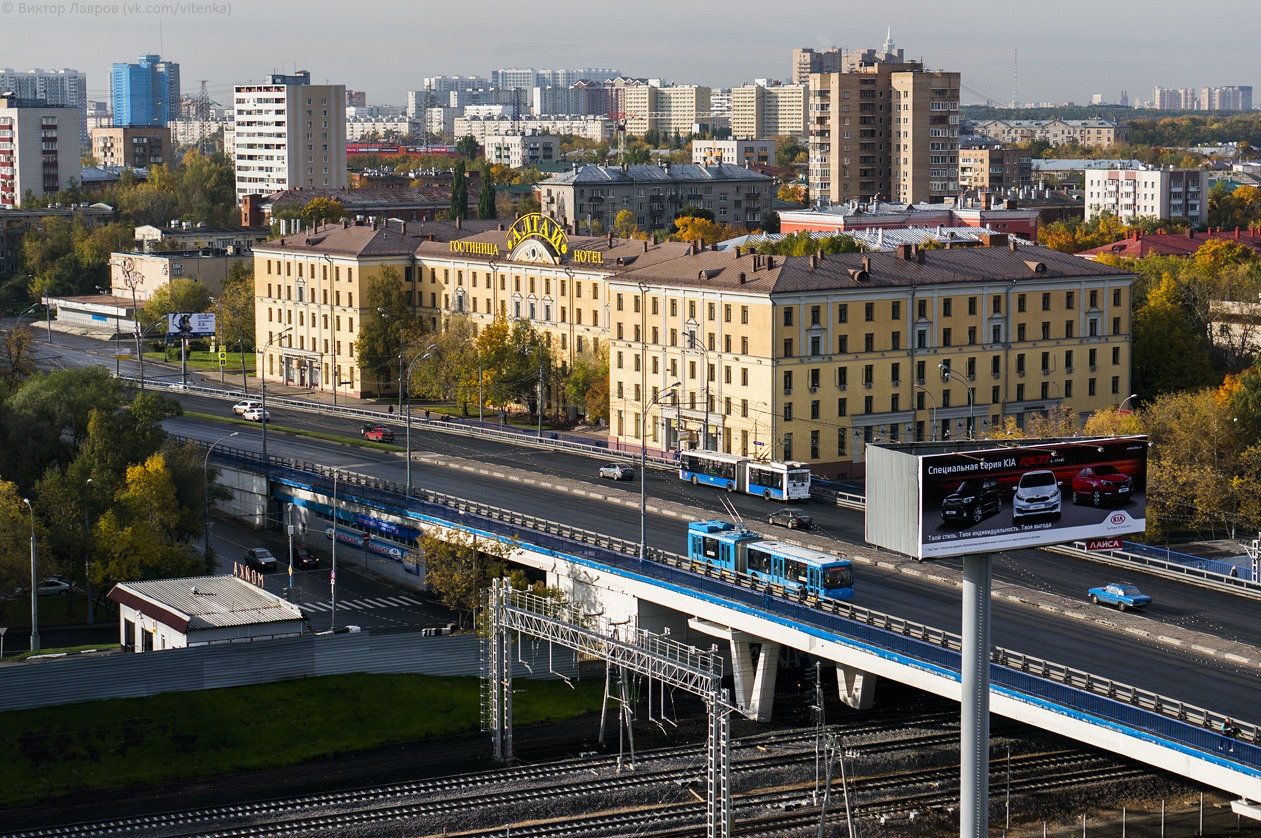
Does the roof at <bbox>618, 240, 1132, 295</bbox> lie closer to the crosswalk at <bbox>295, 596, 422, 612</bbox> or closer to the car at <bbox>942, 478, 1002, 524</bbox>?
the crosswalk at <bbox>295, 596, 422, 612</bbox>

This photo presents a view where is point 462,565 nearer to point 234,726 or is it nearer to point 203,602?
point 203,602

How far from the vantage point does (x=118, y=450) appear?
87562mm

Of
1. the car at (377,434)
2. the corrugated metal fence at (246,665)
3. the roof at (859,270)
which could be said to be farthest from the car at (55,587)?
the roof at (859,270)

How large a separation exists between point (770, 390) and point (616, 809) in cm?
4599

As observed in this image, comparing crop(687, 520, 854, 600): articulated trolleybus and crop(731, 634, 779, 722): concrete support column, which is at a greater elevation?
crop(687, 520, 854, 600): articulated trolleybus

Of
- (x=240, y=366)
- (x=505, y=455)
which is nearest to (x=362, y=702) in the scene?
(x=505, y=455)

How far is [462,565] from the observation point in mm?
79250

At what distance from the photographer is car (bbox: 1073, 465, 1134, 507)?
48.2 metres

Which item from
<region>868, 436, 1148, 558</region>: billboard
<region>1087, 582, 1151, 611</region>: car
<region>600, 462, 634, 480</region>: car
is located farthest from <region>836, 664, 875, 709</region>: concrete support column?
<region>600, 462, 634, 480</region>: car

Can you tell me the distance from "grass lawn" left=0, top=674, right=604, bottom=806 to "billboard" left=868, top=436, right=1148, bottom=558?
27816 mm

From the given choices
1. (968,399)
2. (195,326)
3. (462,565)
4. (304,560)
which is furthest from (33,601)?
(195,326)

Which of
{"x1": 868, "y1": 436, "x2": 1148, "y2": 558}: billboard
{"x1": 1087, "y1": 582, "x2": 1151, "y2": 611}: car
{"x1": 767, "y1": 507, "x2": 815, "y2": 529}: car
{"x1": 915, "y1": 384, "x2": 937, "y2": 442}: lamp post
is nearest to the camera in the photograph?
{"x1": 868, "y1": 436, "x2": 1148, "y2": 558}: billboard

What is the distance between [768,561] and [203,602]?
2347 cm

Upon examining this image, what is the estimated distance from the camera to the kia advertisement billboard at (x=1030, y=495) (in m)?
45.4
